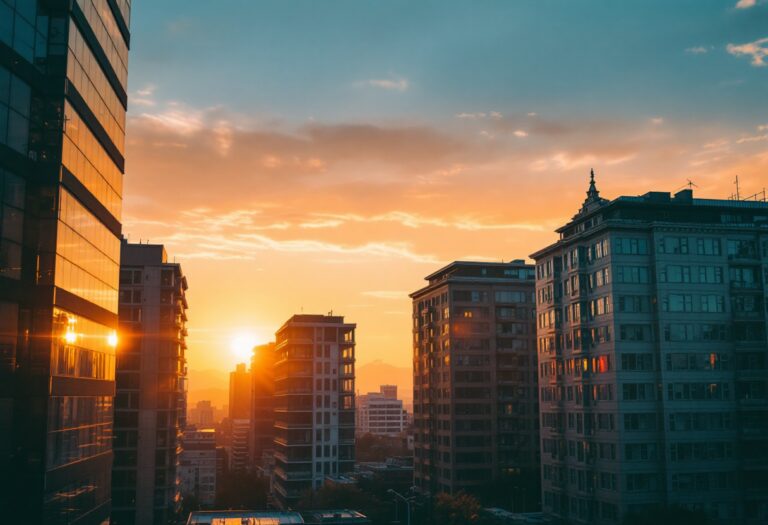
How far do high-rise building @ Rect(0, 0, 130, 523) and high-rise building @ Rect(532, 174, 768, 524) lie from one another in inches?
2468

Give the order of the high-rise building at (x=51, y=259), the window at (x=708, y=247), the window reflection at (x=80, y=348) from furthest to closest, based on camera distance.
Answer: the window at (x=708, y=247) < the window reflection at (x=80, y=348) < the high-rise building at (x=51, y=259)

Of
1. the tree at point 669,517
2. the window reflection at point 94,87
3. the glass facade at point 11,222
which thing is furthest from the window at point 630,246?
the glass facade at point 11,222

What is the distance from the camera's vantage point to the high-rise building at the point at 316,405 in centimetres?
15600

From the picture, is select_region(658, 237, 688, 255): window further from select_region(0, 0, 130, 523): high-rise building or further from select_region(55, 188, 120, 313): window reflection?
select_region(0, 0, 130, 523): high-rise building

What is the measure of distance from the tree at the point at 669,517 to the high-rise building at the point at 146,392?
7236 centimetres

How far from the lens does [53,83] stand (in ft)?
151

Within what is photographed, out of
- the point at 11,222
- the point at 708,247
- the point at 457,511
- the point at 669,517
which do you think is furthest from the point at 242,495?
the point at 11,222

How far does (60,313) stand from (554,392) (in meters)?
77.1

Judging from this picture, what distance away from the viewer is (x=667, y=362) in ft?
304

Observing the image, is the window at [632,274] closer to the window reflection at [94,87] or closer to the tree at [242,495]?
the window reflection at [94,87]

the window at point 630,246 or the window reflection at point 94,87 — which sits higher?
the window reflection at point 94,87

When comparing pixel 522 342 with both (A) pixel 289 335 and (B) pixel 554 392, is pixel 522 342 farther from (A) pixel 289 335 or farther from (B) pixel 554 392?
(A) pixel 289 335

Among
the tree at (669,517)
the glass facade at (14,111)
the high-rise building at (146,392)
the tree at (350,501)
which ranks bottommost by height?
the tree at (350,501)

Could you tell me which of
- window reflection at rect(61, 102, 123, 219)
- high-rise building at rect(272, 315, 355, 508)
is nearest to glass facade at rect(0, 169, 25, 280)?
window reflection at rect(61, 102, 123, 219)
